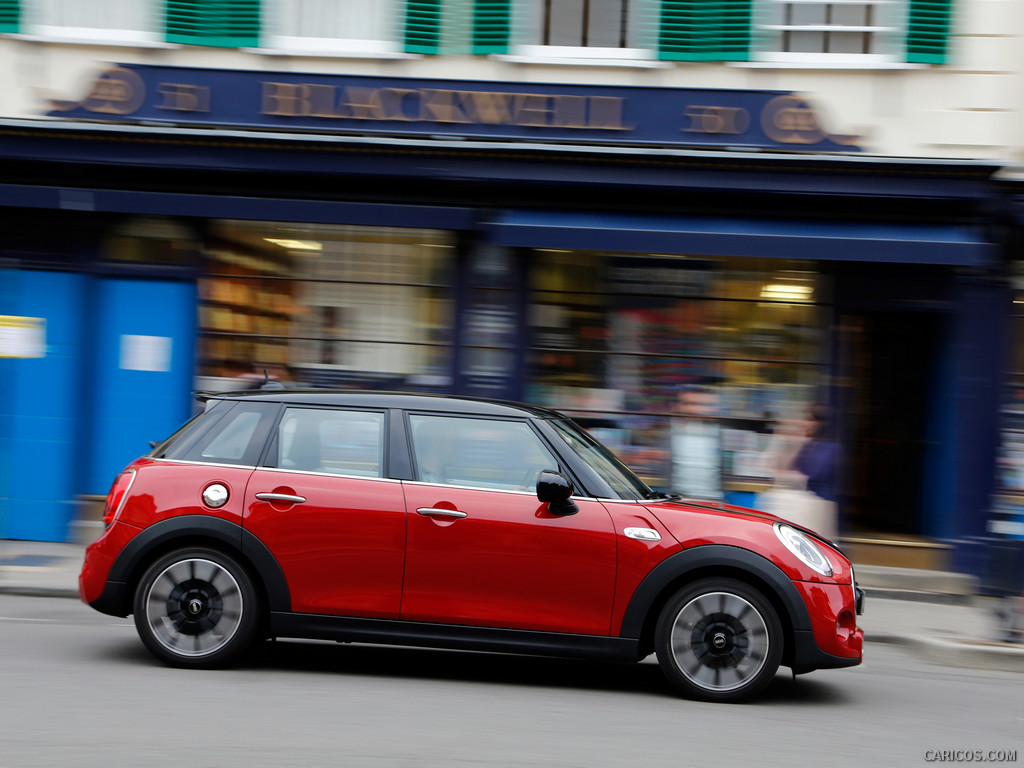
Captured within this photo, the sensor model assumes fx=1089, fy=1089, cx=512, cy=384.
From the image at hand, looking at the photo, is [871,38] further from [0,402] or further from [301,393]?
[0,402]

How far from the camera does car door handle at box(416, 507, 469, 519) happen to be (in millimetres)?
5910

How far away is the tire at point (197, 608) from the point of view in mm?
6020

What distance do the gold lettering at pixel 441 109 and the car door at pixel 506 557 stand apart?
19.6 feet

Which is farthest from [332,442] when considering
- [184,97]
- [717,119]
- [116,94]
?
[116,94]

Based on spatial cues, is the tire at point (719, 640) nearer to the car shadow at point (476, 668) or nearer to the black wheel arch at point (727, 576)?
the black wheel arch at point (727, 576)

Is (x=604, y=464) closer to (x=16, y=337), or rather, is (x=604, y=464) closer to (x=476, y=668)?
(x=476, y=668)

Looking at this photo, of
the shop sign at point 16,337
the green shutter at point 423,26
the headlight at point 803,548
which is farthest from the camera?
the green shutter at point 423,26

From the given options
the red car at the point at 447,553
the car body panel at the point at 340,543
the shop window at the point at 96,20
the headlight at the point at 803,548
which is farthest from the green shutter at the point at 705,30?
the car body panel at the point at 340,543

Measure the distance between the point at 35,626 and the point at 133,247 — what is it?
5.03 meters

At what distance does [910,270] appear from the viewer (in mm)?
10648

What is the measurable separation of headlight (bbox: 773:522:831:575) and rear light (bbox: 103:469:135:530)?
11.9 feet

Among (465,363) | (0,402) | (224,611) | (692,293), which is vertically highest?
(692,293)

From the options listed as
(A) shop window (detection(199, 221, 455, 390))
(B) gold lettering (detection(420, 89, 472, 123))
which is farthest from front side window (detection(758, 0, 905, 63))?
(A) shop window (detection(199, 221, 455, 390))

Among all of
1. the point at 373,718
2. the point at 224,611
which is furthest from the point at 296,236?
the point at 373,718
